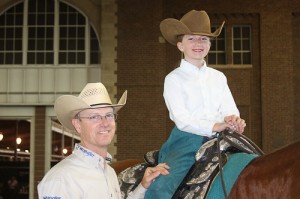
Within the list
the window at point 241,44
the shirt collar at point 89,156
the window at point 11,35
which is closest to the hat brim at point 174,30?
the shirt collar at point 89,156

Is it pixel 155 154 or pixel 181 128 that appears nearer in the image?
pixel 181 128

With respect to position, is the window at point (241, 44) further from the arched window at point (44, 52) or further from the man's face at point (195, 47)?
the man's face at point (195, 47)

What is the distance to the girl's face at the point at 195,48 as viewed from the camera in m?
3.96

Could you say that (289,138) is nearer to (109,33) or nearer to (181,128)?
(109,33)

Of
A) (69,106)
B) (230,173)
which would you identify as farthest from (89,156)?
(230,173)

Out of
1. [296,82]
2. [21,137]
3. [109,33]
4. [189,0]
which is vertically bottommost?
[21,137]

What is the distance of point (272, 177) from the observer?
3.13 meters

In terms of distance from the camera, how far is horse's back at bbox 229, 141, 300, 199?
9.87 feet

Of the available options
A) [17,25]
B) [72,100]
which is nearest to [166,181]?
[72,100]

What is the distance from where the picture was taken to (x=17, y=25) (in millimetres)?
17500

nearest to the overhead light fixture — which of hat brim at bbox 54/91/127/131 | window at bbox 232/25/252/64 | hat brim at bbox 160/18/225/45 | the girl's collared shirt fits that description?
window at bbox 232/25/252/64

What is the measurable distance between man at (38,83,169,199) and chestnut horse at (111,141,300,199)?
0.78 meters

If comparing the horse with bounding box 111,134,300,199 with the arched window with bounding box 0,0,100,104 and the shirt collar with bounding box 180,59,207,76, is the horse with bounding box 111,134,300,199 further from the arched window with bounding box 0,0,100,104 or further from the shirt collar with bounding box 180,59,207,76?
the arched window with bounding box 0,0,100,104

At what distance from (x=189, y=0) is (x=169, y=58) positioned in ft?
6.23
